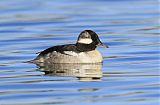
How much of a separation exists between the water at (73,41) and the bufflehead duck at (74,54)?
0.36 m

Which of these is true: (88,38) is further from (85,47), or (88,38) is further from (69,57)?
(69,57)

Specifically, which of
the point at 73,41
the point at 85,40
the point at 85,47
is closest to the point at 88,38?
the point at 85,40

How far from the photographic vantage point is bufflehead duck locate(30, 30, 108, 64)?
64.3ft

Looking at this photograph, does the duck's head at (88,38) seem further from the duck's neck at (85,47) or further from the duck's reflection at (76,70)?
the duck's reflection at (76,70)

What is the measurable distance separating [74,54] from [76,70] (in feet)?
4.00

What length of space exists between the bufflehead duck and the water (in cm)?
36

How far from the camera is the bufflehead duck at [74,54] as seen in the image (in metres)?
19.6

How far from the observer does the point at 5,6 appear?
3234 cm

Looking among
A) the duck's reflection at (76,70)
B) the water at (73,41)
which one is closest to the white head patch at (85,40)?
the water at (73,41)

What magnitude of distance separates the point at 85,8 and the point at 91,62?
12637 millimetres

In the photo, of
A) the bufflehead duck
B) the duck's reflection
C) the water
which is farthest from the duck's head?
the duck's reflection

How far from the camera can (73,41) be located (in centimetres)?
2370

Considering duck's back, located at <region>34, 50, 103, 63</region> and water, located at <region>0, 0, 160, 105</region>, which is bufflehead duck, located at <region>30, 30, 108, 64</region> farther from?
water, located at <region>0, 0, 160, 105</region>

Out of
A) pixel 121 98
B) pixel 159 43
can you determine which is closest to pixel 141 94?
pixel 121 98
